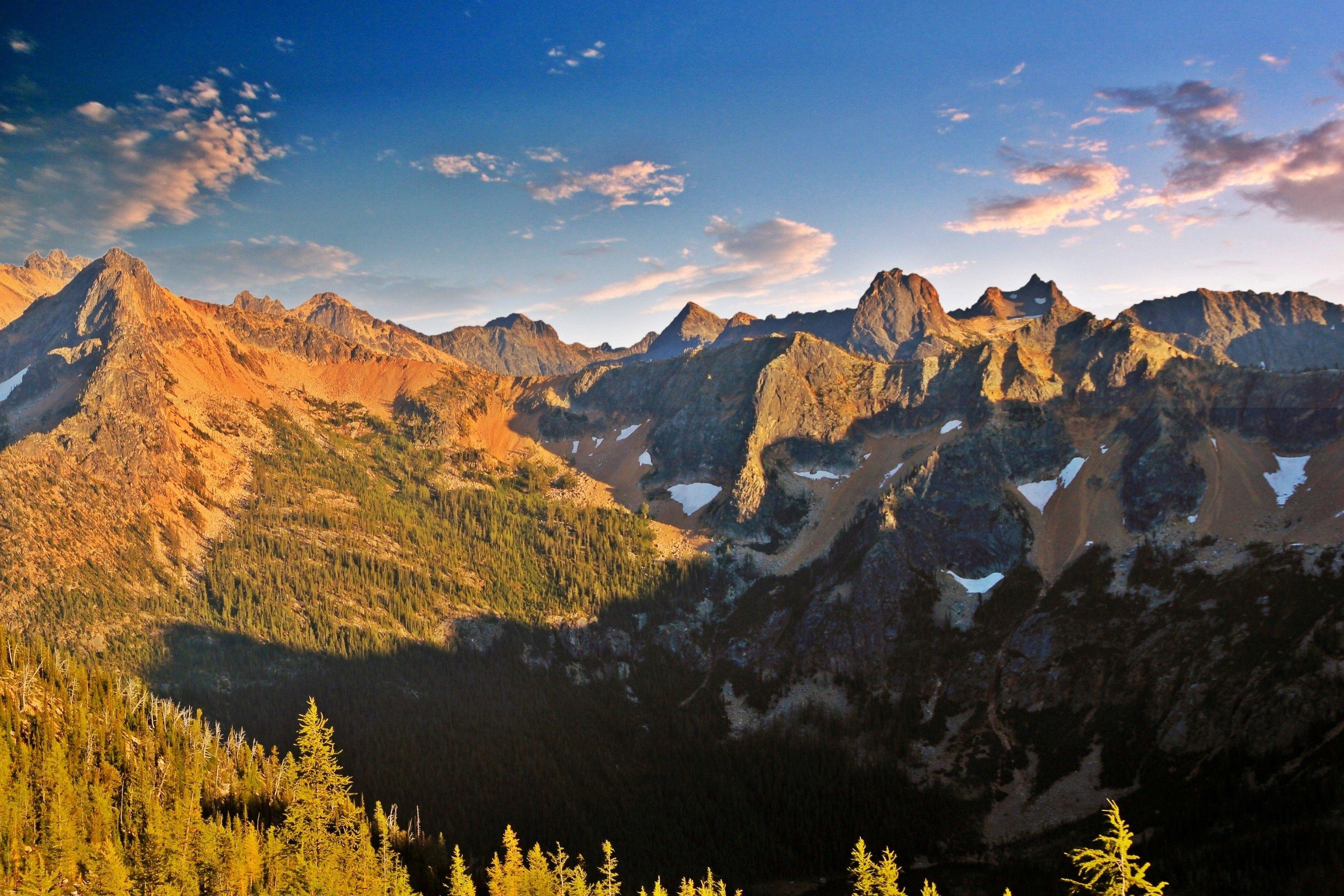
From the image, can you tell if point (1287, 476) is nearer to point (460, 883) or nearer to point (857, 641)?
point (857, 641)

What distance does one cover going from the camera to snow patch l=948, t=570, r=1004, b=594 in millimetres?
155125

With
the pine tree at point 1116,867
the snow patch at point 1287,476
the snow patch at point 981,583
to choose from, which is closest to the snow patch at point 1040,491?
the snow patch at point 981,583

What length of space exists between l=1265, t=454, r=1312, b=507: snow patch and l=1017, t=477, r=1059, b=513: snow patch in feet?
133

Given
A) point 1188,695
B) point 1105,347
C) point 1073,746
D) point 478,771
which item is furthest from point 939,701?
point 1105,347

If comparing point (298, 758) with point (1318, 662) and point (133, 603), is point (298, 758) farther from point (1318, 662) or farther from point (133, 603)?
point (1318, 662)

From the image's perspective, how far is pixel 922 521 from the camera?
173875mm

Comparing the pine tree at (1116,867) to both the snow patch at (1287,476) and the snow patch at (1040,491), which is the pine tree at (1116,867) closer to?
the snow patch at (1287,476)

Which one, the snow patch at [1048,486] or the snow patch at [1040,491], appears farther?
the snow patch at [1048,486]

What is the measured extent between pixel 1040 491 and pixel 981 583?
31369mm

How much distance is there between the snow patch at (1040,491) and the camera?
166 meters

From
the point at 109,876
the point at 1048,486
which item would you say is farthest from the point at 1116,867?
the point at 1048,486

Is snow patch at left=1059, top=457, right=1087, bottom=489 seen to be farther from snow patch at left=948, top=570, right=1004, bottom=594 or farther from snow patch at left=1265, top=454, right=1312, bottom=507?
snow patch at left=1265, top=454, right=1312, bottom=507

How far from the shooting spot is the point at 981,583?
6196 inches

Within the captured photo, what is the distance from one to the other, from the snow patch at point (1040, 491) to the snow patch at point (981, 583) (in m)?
21.9
